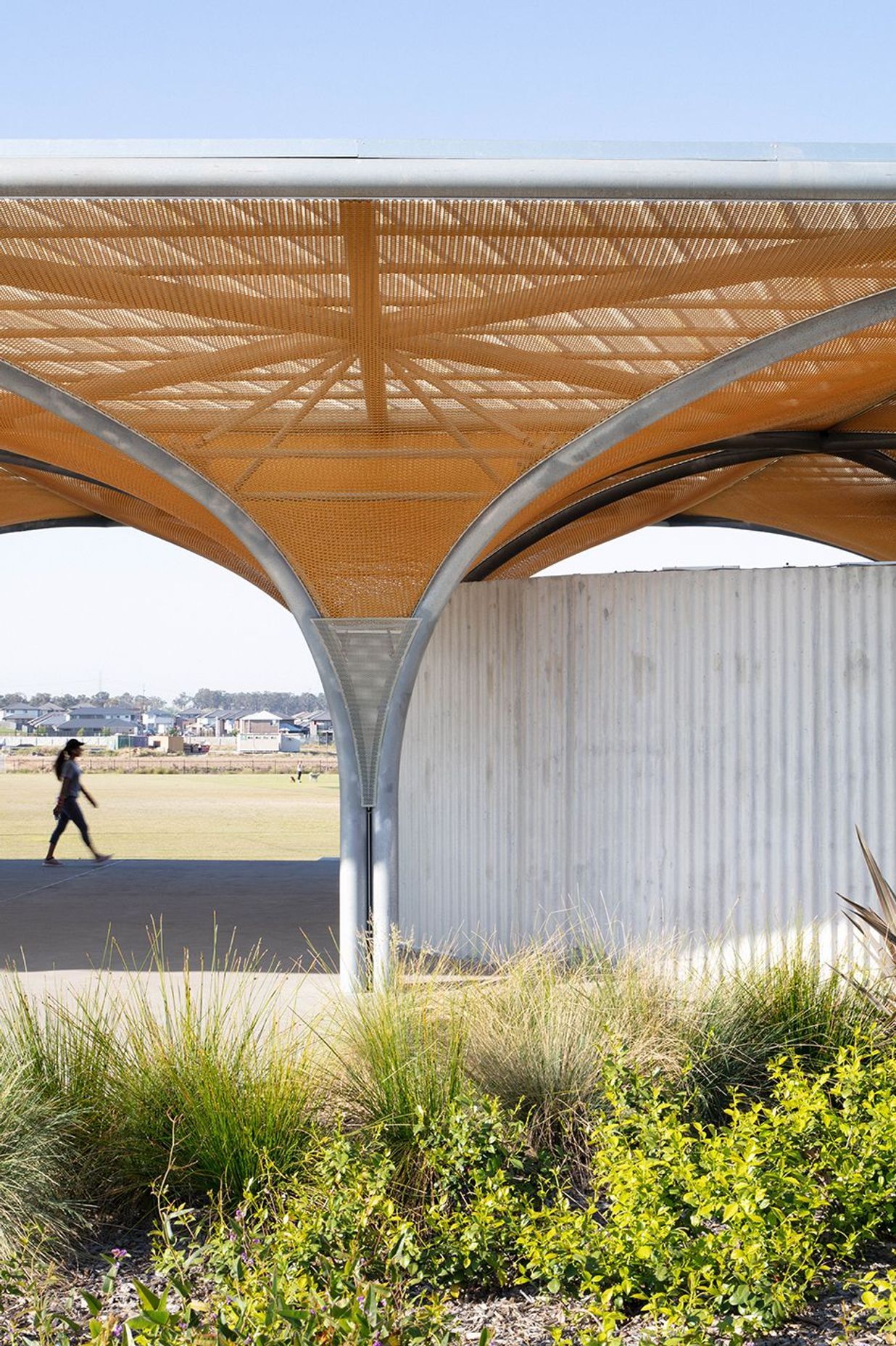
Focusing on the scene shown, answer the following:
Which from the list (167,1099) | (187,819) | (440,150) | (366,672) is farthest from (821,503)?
(167,1099)

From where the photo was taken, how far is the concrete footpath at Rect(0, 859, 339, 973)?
920cm

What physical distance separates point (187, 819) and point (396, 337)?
18.8 meters

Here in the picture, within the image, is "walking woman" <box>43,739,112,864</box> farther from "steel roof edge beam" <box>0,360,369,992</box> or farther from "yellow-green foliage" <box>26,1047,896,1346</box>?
"yellow-green foliage" <box>26,1047,896,1346</box>

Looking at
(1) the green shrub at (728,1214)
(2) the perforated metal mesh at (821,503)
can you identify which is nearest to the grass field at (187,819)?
(2) the perforated metal mesh at (821,503)

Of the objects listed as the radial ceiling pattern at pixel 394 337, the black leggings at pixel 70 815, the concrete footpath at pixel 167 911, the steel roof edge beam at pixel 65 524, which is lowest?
the concrete footpath at pixel 167 911

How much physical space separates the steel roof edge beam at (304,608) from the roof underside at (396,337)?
9 cm

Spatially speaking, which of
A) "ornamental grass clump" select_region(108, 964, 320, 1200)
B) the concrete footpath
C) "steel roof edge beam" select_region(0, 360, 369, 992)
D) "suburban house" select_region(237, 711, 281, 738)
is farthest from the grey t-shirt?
"suburban house" select_region(237, 711, 281, 738)

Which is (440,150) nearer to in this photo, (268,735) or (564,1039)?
(564,1039)

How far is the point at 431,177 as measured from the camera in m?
5.35

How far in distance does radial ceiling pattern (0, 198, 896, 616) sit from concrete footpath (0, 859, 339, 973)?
3.01m

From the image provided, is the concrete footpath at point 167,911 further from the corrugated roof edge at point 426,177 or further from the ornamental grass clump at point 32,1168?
the corrugated roof edge at point 426,177

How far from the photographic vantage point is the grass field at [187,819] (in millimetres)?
18875

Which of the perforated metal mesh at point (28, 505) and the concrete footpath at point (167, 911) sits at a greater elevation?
the perforated metal mesh at point (28, 505)

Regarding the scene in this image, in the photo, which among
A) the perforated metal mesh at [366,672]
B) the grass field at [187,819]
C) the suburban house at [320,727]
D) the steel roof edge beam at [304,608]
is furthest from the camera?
the suburban house at [320,727]
